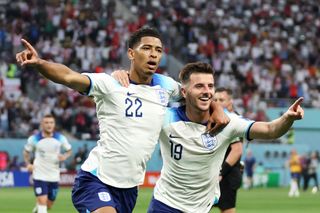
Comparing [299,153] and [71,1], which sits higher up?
[71,1]

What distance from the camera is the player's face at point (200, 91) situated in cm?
948

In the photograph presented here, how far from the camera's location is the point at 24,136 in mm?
37062

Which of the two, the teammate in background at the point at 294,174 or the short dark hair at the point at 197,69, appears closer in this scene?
the short dark hair at the point at 197,69

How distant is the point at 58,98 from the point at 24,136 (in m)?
2.37

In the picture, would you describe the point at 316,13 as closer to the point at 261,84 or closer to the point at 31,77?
the point at 261,84

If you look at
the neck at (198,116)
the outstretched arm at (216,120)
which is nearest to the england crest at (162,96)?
the neck at (198,116)

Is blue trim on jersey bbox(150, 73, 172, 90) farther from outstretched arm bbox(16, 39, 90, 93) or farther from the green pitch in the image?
the green pitch

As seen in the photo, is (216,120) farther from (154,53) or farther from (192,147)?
(154,53)

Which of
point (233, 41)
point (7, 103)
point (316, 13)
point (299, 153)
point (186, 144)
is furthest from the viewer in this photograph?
point (316, 13)

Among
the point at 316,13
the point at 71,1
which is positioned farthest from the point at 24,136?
the point at 316,13

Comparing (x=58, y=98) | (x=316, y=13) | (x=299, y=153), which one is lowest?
(x=299, y=153)

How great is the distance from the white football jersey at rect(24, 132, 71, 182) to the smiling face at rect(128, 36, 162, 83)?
11.5m

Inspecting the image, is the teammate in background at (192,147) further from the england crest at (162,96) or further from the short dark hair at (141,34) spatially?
the short dark hair at (141,34)

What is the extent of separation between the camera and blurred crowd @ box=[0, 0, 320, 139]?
38.3 meters
